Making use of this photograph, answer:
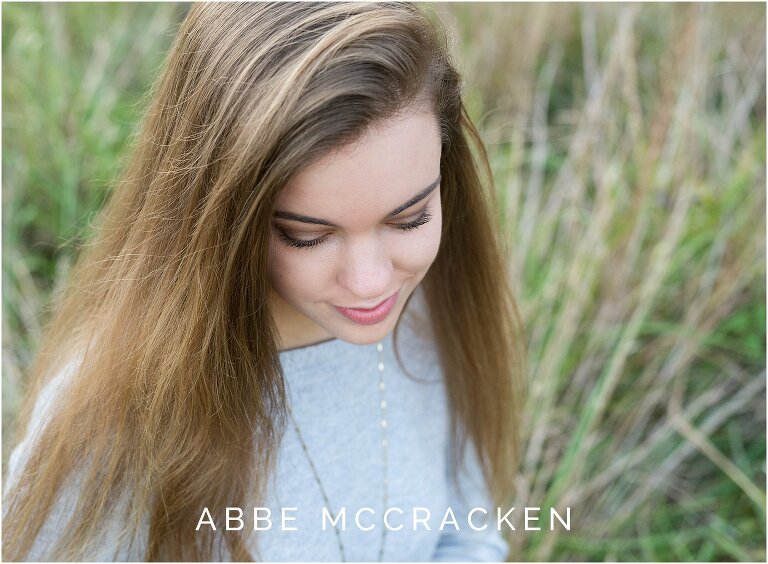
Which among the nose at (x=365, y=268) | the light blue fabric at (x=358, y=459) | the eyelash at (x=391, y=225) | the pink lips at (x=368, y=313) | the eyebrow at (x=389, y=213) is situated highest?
the eyebrow at (x=389, y=213)

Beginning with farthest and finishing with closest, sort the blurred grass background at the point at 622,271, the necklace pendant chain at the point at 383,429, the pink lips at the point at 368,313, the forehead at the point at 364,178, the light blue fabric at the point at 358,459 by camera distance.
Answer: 1. the blurred grass background at the point at 622,271
2. the necklace pendant chain at the point at 383,429
3. the light blue fabric at the point at 358,459
4. the pink lips at the point at 368,313
5. the forehead at the point at 364,178

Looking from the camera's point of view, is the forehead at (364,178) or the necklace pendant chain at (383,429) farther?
the necklace pendant chain at (383,429)

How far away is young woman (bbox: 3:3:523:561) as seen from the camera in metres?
0.90

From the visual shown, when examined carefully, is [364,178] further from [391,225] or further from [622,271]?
[622,271]

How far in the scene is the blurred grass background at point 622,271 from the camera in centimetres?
195

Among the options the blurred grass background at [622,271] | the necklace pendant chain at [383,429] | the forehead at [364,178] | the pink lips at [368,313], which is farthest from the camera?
the blurred grass background at [622,271]

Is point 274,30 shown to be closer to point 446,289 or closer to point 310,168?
point 310,168

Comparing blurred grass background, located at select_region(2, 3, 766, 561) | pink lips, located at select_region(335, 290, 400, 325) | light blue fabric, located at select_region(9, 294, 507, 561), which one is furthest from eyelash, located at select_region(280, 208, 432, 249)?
blurred grass background, located at select_region(2, 3, 766, 561)

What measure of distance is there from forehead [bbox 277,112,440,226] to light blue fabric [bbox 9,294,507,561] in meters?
0.40

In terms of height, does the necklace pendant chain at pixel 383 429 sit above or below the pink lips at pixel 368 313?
below

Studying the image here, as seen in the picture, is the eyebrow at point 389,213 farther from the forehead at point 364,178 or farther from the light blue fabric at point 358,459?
the light blue fabric at point 358,459

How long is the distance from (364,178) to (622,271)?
1.30m

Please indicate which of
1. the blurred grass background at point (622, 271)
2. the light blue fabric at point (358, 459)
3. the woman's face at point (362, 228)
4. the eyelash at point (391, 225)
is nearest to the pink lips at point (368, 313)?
the woman's face at point (362, 228)

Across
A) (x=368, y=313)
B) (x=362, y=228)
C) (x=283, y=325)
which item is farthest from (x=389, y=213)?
(x=283, y=325)
